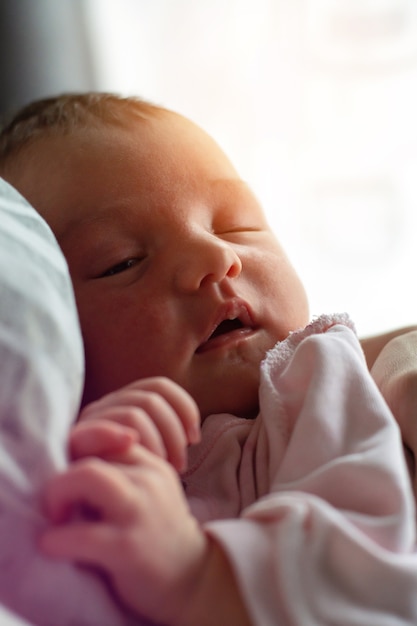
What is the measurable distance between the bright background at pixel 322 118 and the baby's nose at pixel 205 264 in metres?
0.82

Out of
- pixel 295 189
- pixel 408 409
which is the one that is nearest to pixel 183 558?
pixel 408 409

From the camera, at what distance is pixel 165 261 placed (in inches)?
34.8

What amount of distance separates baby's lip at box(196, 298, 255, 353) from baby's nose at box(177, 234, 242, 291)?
3cm

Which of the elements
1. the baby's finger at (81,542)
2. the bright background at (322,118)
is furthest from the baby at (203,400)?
the bright background at (322,118)

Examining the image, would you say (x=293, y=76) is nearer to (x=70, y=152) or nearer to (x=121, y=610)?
(x=70, y=152)

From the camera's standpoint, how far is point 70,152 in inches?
38.9

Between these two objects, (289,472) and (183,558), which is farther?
(289,472)

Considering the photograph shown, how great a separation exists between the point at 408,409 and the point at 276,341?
17 centimetres

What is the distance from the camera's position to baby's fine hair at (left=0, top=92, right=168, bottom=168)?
3.38ft

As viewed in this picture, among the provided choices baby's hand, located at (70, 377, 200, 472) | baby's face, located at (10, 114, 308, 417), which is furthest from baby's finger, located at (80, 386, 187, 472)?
baby's face, located at (10, 114, 308, 417)

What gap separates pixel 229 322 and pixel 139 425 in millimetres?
310

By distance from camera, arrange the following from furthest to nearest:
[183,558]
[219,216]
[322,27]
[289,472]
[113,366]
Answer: [322,27] → [219,216] → [113,366] → [289,472] → [183,558]

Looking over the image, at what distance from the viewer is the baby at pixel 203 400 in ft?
1.81

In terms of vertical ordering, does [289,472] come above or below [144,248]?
below
